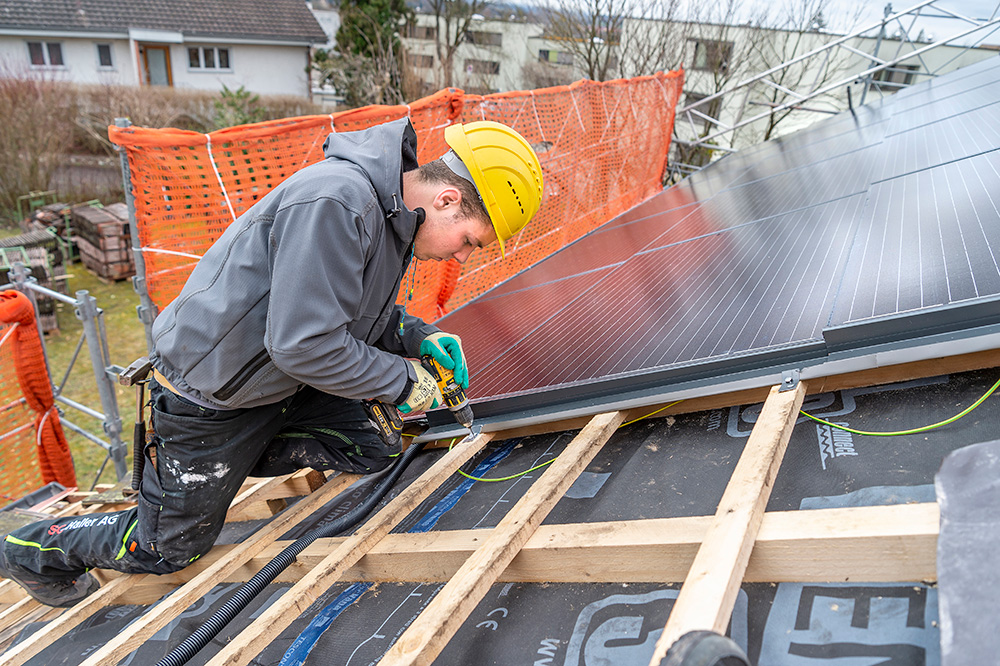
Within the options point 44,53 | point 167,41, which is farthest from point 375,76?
point 44,53

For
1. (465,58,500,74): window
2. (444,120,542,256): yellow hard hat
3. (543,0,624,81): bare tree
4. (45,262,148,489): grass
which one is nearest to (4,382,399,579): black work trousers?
(444,120,542,256): yellow hard hat

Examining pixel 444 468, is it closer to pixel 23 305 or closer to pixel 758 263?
pixel 758 263

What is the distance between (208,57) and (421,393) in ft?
139

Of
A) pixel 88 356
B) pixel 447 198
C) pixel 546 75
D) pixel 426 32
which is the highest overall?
pixel 426 32

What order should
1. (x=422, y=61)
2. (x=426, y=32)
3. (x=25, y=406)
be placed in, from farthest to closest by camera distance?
(x=426, y=32)
(x=422, y=61)
(x=25, y=406)

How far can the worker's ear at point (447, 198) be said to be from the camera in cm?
265

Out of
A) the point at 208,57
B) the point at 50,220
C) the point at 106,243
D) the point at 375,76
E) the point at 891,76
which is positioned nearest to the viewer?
the point at 106,243

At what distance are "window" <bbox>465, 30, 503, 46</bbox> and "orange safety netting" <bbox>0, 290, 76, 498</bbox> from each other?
100 feet

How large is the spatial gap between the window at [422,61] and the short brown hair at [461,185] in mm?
20359

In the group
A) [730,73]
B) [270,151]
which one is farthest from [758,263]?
[730,73]

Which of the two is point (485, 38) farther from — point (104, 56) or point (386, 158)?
point (386, 158)

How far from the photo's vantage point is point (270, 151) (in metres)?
5.20

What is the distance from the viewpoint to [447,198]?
8.75 ft

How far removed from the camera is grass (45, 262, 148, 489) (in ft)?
29.9
